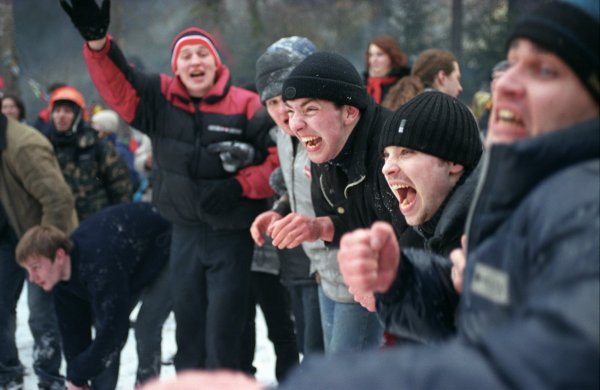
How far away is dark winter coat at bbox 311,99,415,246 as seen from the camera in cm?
336

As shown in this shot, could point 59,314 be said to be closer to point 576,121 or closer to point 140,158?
point 140,158

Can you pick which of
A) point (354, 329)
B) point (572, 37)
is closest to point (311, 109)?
point (354, 329)

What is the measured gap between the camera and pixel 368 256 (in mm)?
1539

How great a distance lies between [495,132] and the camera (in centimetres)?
144

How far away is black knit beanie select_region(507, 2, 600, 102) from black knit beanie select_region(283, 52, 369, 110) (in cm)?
217

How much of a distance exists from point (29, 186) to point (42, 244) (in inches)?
36.9

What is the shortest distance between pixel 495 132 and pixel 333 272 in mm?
2584

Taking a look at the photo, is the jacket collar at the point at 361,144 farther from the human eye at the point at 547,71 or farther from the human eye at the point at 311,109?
the human eye at the point at 547,71

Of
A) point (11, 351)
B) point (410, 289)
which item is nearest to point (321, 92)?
point (410, 289)

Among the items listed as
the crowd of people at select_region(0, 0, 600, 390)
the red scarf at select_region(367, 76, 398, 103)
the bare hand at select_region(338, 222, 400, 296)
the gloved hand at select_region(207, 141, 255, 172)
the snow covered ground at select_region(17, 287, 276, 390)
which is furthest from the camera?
the red scarf at select_region(367, 76, 398, 103)

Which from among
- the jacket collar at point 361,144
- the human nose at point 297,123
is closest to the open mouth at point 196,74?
the human nose at point 297,123

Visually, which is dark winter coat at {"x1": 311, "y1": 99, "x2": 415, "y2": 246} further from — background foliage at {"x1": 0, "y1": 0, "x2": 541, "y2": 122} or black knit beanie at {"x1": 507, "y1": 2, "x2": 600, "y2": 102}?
background foliage at {"x1": 0, "y1": 0, "x2": 541, "y2": 122}

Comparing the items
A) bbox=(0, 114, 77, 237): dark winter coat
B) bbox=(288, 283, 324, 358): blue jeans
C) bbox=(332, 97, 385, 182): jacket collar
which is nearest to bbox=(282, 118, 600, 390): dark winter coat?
bbox=(332, 97, 385, 182): jacket collar

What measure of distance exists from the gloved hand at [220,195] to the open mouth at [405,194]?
6.76 feet
